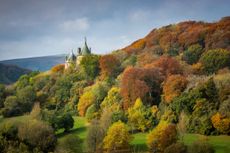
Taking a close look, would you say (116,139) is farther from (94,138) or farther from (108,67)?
(108,67)

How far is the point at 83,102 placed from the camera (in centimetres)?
6012

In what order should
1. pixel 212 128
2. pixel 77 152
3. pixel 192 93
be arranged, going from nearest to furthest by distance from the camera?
1. pixel 77 152
2. pixel 212 128
3. pixel 192 93

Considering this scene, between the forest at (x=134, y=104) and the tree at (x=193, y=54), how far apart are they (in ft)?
0.62

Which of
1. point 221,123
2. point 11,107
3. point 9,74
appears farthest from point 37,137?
point 9,74

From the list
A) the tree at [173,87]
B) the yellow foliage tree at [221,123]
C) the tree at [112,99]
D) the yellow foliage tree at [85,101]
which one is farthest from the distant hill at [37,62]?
the yellow foliage tree at [221,123]

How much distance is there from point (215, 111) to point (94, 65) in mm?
31207

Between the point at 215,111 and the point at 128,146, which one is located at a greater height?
the point at 215,111

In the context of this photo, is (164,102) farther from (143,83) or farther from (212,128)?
(212,128)

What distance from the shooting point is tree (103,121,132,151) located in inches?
1491

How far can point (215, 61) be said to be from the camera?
2366 inches

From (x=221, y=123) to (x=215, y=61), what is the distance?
20633 mm

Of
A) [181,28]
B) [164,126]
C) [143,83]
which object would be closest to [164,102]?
[143,83]

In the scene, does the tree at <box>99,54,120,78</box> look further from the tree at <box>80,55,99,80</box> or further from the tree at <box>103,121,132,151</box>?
the tree at <box>103,121,132,151</box>

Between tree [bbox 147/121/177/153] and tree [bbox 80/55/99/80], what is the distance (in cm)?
3373
